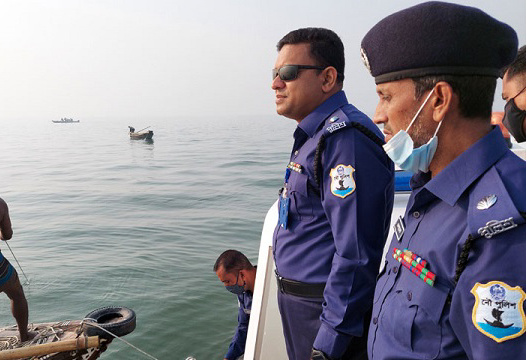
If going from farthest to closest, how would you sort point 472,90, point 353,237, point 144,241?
1. point 144,241
2. point 353,237
3. point 472,90

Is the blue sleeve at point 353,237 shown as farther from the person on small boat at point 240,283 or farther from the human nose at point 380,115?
the person on small boat at point 240,283

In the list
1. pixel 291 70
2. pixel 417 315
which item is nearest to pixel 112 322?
pixel 291 70

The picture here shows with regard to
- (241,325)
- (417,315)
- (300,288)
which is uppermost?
(417,315)

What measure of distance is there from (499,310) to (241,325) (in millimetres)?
3023

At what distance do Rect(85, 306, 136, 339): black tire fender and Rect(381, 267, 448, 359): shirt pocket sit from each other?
13.5ft

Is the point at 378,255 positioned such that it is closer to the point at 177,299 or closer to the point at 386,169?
the point at 386,169

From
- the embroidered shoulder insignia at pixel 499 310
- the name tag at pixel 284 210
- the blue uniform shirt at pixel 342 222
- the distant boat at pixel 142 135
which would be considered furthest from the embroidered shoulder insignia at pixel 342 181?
the distant boat at pixel 142 135

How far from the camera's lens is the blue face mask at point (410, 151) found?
4.16 ft

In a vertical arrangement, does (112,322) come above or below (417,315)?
below

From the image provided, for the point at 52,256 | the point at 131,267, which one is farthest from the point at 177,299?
the point at 52,256

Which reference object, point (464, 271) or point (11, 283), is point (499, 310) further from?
point (11, 283)

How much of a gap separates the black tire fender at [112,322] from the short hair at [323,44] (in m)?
3.71

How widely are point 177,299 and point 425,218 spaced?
8994mm

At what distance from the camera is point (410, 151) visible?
1.29m
